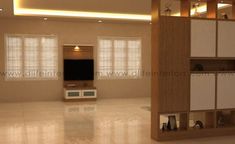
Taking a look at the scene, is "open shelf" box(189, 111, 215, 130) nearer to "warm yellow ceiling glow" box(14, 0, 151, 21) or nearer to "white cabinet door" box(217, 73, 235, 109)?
"white cabinet door" box(217, 73, 235, 109)

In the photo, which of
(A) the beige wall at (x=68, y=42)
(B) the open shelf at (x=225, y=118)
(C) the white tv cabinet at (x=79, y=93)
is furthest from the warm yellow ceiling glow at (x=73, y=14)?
(B) the open shelf at (x=225, y=118)

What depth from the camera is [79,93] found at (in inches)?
419

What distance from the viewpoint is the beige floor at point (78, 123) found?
562 cm

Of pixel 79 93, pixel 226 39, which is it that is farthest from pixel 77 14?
pixel 226 39

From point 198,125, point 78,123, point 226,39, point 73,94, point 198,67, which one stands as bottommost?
point 78,123

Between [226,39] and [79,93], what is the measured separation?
20.0 feet

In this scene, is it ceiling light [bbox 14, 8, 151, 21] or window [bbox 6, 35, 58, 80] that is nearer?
ceiling light [bbox 14, 8, 151, 21]

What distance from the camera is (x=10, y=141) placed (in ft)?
17.9

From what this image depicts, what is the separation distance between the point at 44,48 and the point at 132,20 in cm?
338

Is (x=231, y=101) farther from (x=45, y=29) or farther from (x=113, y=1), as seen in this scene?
(x=45, y=29)

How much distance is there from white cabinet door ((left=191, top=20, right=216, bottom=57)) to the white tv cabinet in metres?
5.73

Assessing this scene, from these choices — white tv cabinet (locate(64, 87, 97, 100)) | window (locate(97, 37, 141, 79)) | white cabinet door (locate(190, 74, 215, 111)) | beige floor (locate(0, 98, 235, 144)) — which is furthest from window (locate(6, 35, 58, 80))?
white cabinet door (locate(190, 74, 215, 111))

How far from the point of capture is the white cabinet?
10.5 m

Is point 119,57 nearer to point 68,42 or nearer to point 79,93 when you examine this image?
point 68,42
